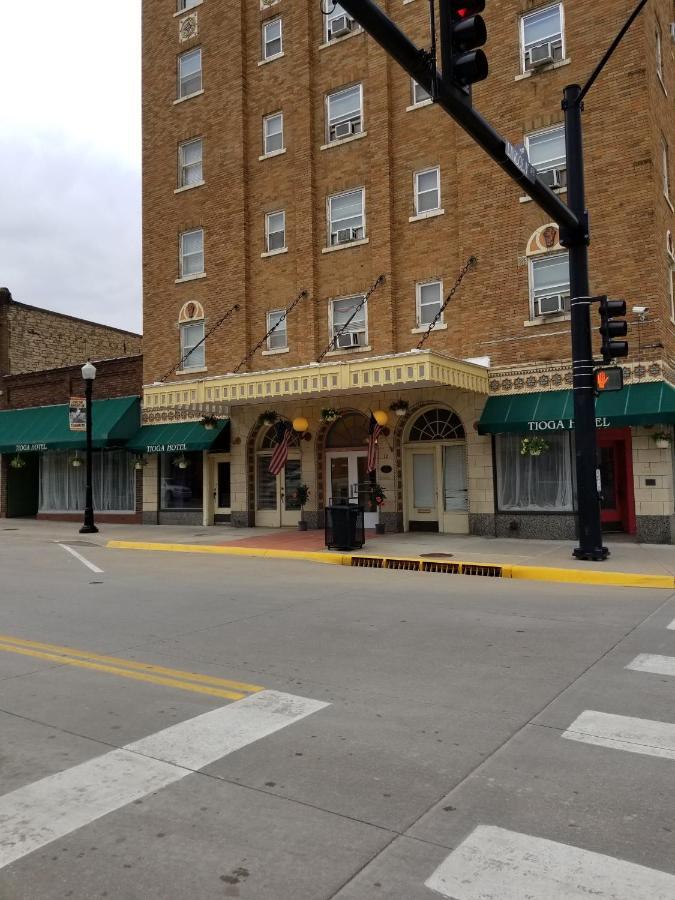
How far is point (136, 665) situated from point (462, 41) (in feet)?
20.4

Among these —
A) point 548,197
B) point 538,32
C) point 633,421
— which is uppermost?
point 538,32

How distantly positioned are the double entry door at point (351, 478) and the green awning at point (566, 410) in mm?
4090

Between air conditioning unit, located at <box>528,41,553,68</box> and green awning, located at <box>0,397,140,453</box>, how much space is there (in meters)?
15.6

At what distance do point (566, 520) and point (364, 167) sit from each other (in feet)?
37.2

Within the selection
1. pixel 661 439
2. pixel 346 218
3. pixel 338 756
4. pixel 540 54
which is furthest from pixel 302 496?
pixel 338 756

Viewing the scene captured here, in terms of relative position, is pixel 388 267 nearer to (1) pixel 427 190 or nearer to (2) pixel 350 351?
(1) pixel 427 190

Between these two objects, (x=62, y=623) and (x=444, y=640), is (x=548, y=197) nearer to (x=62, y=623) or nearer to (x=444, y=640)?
(x=444, y=640)

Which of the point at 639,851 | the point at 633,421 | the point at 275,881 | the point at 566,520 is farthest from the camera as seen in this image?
the point at 566,520

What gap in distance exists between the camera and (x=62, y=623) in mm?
8344

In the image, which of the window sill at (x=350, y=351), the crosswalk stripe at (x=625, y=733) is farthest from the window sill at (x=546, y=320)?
the crosswalk stripe at (x=625, y=733)

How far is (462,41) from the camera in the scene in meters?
6.31

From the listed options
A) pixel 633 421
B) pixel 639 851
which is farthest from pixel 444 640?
pixel 633 421

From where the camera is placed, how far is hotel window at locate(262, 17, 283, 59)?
2264 centimetres

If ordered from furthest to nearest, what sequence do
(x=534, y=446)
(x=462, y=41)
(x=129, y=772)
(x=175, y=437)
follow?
(x=175, y=437), (x=534, y=446), (x=462, y=41), (x=129, y=772)
